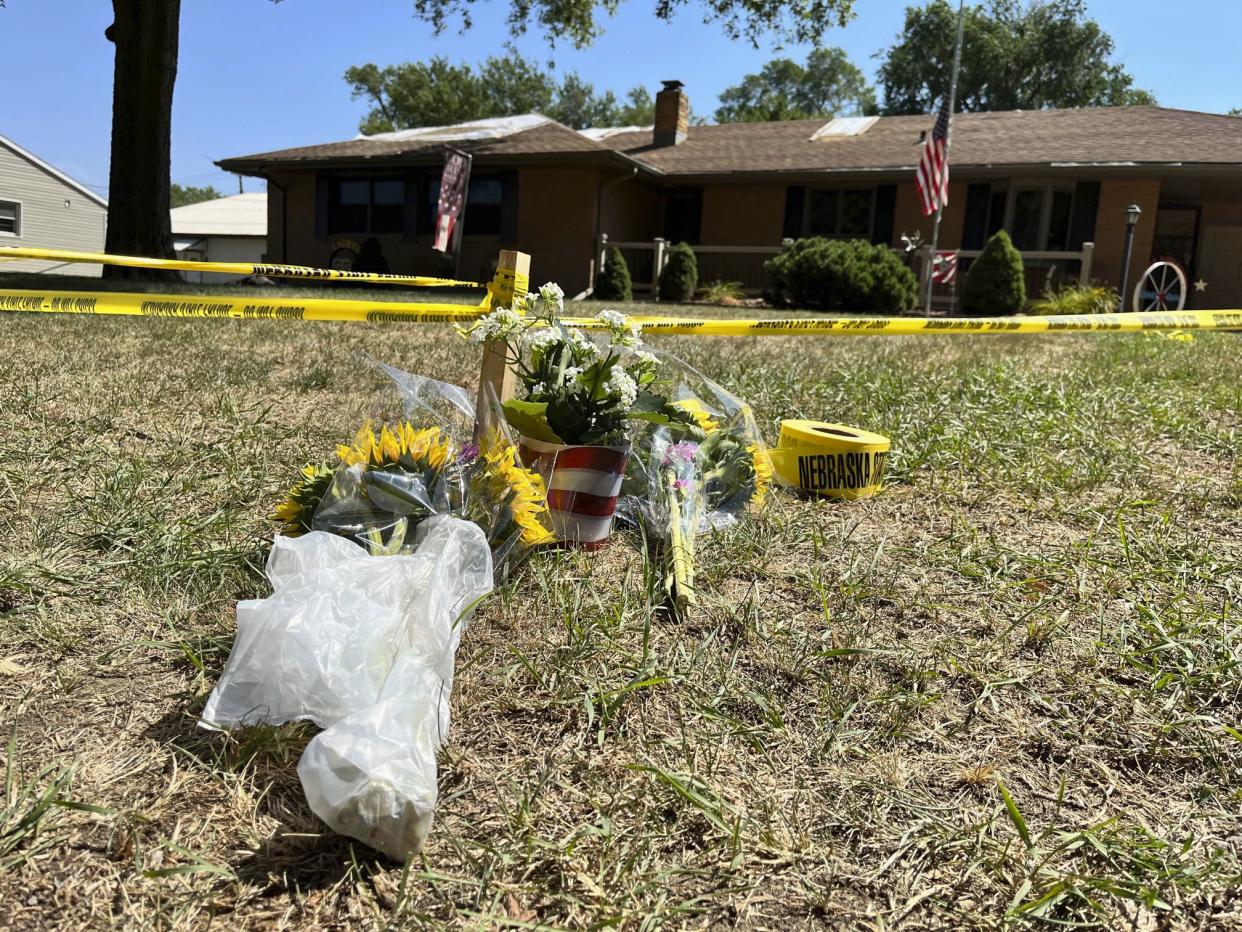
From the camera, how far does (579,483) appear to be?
8.58 feet

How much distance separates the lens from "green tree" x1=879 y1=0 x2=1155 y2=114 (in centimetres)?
4688

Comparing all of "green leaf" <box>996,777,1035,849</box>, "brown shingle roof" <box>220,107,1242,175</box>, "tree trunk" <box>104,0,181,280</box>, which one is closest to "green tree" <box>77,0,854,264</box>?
"tree trunk" <box>104,0,181,280</box>

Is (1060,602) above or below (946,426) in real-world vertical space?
below

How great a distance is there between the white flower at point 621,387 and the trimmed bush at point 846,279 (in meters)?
13.3

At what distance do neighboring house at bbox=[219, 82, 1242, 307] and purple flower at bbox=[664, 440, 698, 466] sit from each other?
1614 centimetres

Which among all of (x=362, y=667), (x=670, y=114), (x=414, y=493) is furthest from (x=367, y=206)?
(x=362, y=667)

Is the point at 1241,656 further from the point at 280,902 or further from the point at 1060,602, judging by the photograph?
the point at 280,902

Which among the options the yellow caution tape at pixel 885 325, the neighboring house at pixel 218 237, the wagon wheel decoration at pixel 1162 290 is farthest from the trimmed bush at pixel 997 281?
the neighboring house at pixel 218 237

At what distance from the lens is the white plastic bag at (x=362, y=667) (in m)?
1.37

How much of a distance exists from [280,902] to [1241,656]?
2137 mm

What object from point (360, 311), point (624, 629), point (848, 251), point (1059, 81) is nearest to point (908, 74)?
point (1059, 81)

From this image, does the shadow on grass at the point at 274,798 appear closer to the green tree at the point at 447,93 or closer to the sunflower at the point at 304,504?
the sunflower at the point at 304,504

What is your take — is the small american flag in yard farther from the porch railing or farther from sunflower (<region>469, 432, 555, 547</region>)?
sunflower (<region>469, 432, 555, 547</region>)

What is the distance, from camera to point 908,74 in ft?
164
